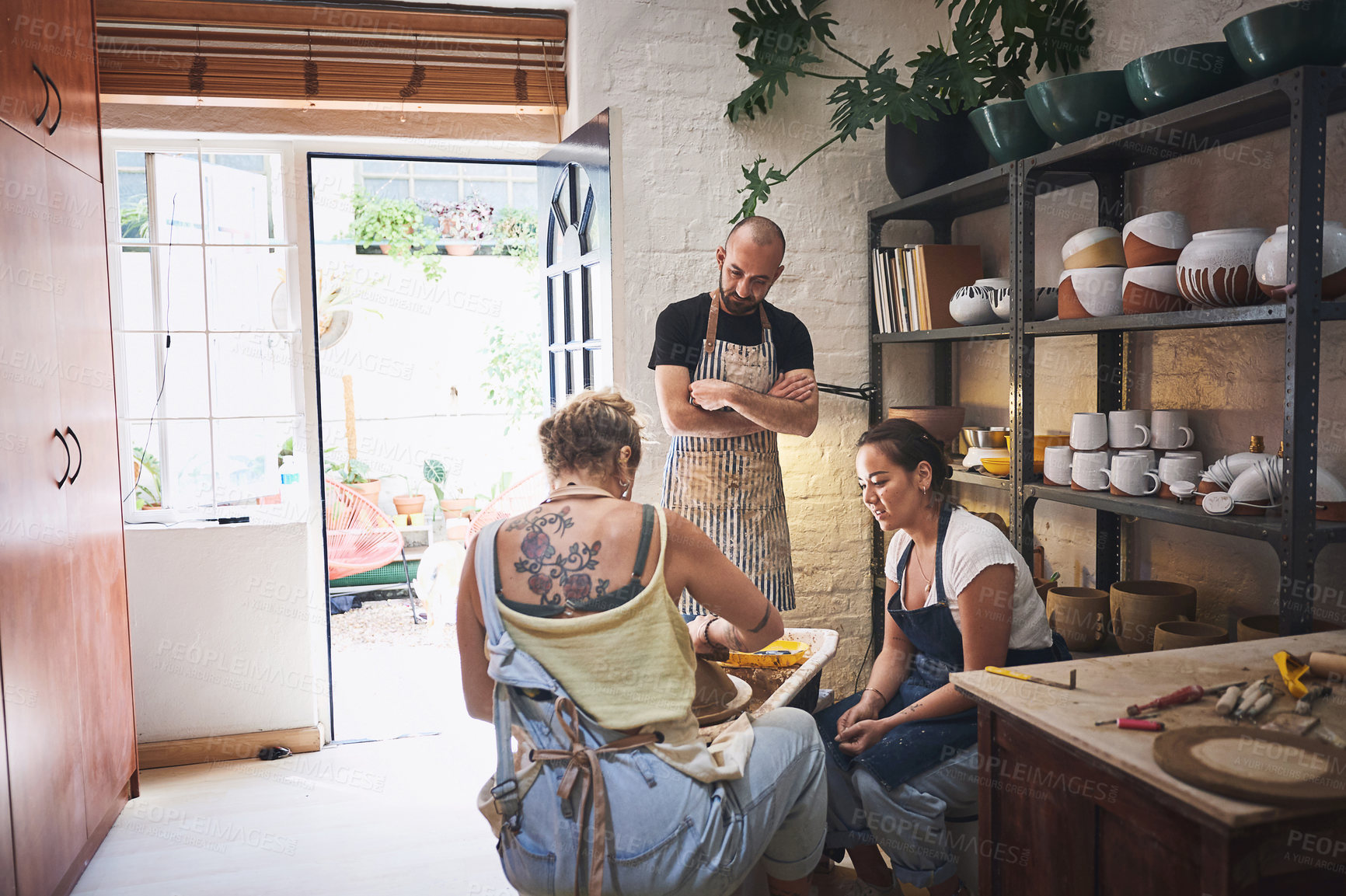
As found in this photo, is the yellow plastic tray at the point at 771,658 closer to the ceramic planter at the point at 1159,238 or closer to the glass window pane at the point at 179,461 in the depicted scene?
the ceramic planter at the point at 1159,238

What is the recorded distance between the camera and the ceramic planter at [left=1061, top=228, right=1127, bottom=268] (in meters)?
2.37

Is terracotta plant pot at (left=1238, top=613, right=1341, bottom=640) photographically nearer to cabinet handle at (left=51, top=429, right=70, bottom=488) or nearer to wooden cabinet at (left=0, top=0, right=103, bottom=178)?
cabinet handle at (left=51, top=429, right=70, bottom=488)

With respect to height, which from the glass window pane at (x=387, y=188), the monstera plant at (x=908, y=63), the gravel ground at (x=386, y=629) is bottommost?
the gravel ground at (x=386, y=629)

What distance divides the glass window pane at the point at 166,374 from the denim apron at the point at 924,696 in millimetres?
2580

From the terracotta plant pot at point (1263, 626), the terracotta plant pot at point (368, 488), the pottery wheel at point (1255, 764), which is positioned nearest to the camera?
the pottery wheel at point (1255, 764)

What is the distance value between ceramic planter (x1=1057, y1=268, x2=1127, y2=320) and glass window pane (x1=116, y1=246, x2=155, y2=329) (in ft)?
10.2

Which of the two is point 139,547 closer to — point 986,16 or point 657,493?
point 657,493

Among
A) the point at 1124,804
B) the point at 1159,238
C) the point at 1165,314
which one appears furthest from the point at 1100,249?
the point at 1124,804

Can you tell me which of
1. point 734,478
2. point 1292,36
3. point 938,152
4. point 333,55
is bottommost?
point 734,478

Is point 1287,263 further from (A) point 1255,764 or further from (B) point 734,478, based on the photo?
(B) point 734,478

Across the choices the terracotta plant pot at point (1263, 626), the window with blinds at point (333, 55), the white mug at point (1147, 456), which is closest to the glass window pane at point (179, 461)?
the window with blinds at point (333, 55)

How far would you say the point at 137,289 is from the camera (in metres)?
3.42

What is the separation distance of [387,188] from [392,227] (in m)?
0.35

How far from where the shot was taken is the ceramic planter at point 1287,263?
1803mm
